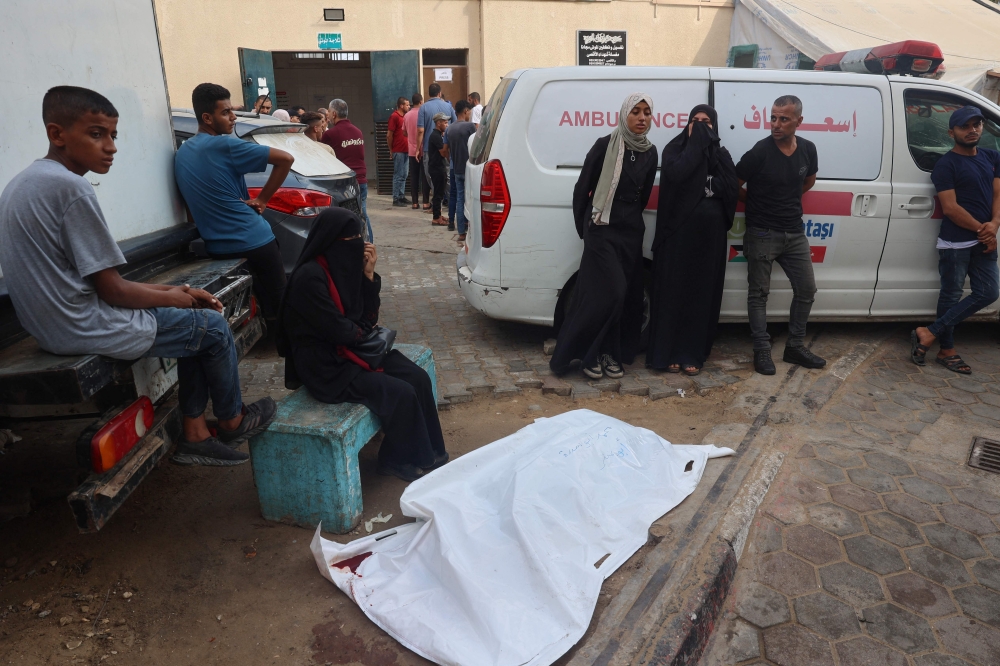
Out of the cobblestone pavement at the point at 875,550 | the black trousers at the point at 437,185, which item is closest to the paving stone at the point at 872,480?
the cobblestone pavement at the point at 875,550

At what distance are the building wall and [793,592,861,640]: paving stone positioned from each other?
12861 mm

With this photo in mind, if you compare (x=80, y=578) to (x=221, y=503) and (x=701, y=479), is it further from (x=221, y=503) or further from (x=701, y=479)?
(x=701, y=479)

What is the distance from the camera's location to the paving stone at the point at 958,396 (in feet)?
15.6

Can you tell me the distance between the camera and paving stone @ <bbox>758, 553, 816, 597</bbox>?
296 cm

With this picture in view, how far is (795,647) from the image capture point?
8.73ft

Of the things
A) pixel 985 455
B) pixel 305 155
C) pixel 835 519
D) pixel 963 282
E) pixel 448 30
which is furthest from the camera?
pixel 448 30

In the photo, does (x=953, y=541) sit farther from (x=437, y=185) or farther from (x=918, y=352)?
(x=437, y=185)

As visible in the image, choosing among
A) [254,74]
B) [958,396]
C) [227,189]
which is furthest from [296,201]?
[254,74]

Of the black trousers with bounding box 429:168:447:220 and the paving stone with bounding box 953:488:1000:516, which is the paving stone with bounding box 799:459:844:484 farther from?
the black trousers with bounding box 429:168:447:220

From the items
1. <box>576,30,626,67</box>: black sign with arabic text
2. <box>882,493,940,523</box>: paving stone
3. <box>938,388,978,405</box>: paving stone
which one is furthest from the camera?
<box>576,30,626,67</box>: black sign with arabic text

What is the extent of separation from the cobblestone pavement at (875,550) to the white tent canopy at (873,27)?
9169 millimetres

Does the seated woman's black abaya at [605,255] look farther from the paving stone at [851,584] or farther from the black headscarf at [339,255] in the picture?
the paving stone at [851,584]

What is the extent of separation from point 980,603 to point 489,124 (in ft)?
13.8

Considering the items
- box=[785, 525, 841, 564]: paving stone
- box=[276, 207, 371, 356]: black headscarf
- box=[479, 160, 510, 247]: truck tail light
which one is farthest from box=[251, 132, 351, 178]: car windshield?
box=[785, 525, 841, 564]: paving stone
